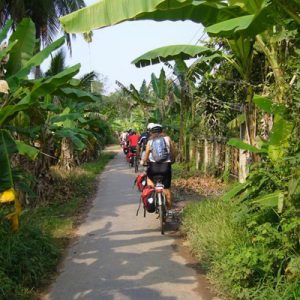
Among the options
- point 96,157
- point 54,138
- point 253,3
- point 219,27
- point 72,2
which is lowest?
point 96,157

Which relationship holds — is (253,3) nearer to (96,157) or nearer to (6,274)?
(6,274)

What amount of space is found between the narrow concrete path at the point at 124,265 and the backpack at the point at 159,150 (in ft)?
4.29

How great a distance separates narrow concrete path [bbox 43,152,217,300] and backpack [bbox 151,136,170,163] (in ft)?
4.29

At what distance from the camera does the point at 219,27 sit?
5.06 metres

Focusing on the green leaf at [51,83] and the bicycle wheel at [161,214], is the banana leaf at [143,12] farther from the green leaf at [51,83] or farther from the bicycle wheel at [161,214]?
the bicycle wheel at [161,214]

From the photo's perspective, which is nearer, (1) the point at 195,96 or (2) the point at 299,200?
(2) the point at 299,200

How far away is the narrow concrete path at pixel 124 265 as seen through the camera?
18.3 feet

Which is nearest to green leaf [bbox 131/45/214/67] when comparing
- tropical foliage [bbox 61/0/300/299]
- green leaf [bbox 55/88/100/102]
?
tropical foliage [bbox 61/0/300/299]

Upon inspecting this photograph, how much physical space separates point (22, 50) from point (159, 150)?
2978mm

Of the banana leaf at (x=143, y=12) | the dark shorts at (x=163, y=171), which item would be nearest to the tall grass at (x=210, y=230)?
the dark shorts at (x=163, y=171)

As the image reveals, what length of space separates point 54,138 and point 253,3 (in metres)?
6.90

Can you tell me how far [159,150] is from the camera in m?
8.77

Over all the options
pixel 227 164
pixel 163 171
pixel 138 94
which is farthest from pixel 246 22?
pixel 138 94

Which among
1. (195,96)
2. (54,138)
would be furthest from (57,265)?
(195,96)
